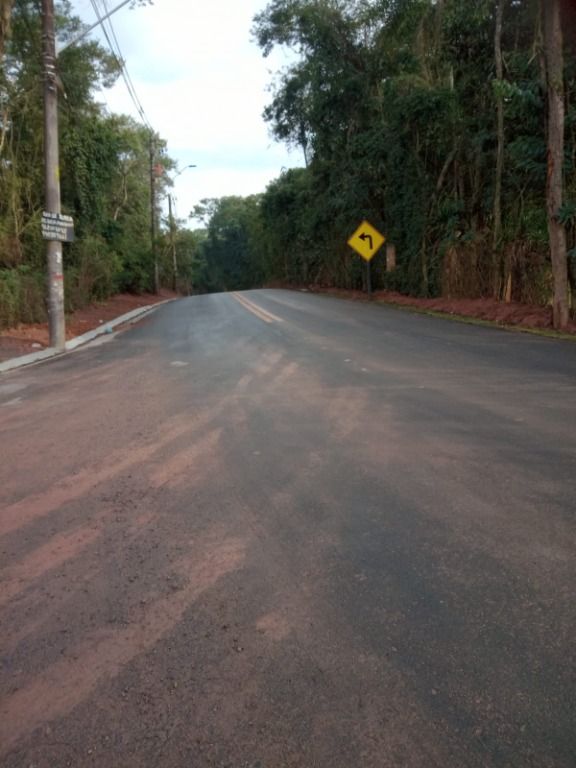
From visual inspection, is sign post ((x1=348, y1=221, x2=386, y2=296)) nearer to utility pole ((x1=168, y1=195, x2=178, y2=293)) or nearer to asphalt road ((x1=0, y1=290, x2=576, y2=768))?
asphalt road ((x1=0, y1=290, x2=576, y2=768))

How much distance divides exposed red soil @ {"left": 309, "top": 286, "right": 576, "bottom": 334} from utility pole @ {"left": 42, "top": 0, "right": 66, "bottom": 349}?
433 inches

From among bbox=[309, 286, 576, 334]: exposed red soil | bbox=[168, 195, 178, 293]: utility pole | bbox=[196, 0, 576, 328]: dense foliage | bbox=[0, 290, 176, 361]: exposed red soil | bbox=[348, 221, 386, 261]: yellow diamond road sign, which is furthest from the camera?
bbox=[168, 195, 178, 293]: utility pole

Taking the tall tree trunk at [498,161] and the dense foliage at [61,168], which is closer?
the tall tree trunk at [498,161]

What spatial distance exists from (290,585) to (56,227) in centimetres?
1242

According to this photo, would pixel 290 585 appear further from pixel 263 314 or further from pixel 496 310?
pixel 263 314

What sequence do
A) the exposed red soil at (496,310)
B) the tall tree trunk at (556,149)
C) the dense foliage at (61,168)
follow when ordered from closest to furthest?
the tall tree trunk at (556,149)
the exposed red soil at (496,310)
the dense foliage at (61,168)

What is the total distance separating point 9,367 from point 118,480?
753 cm

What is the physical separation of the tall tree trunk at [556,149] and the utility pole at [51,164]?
1098 centimetres

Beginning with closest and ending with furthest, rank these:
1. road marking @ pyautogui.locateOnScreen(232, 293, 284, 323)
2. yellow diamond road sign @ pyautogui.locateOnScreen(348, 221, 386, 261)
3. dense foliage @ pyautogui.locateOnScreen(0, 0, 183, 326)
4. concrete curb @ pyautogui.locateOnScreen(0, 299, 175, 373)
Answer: concrete curb @ pyautogui.locateOnScreen(0, 299, 175, 373) < road marking @ pyautogui.locateOnScreen(232, 293, 284, 323) < dense foliage @ pyautogui.locateOnScreen(0, 0, 183, 326) < yellow diamond road sign @ pyautogui.locateOnScreen(348, 221, 386, 261)

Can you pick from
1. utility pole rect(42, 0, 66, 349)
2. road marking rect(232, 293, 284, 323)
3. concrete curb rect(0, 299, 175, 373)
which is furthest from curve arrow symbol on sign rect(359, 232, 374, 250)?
utility pole rect(42, 0, 66, 349)

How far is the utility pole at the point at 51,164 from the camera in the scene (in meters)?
13.5

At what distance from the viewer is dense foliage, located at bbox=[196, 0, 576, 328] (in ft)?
54.5

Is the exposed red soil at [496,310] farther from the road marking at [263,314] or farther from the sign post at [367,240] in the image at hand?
the road marking at [263,314]

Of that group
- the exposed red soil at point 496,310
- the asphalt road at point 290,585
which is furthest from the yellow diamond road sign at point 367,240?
the asphalt road at point 290,585
